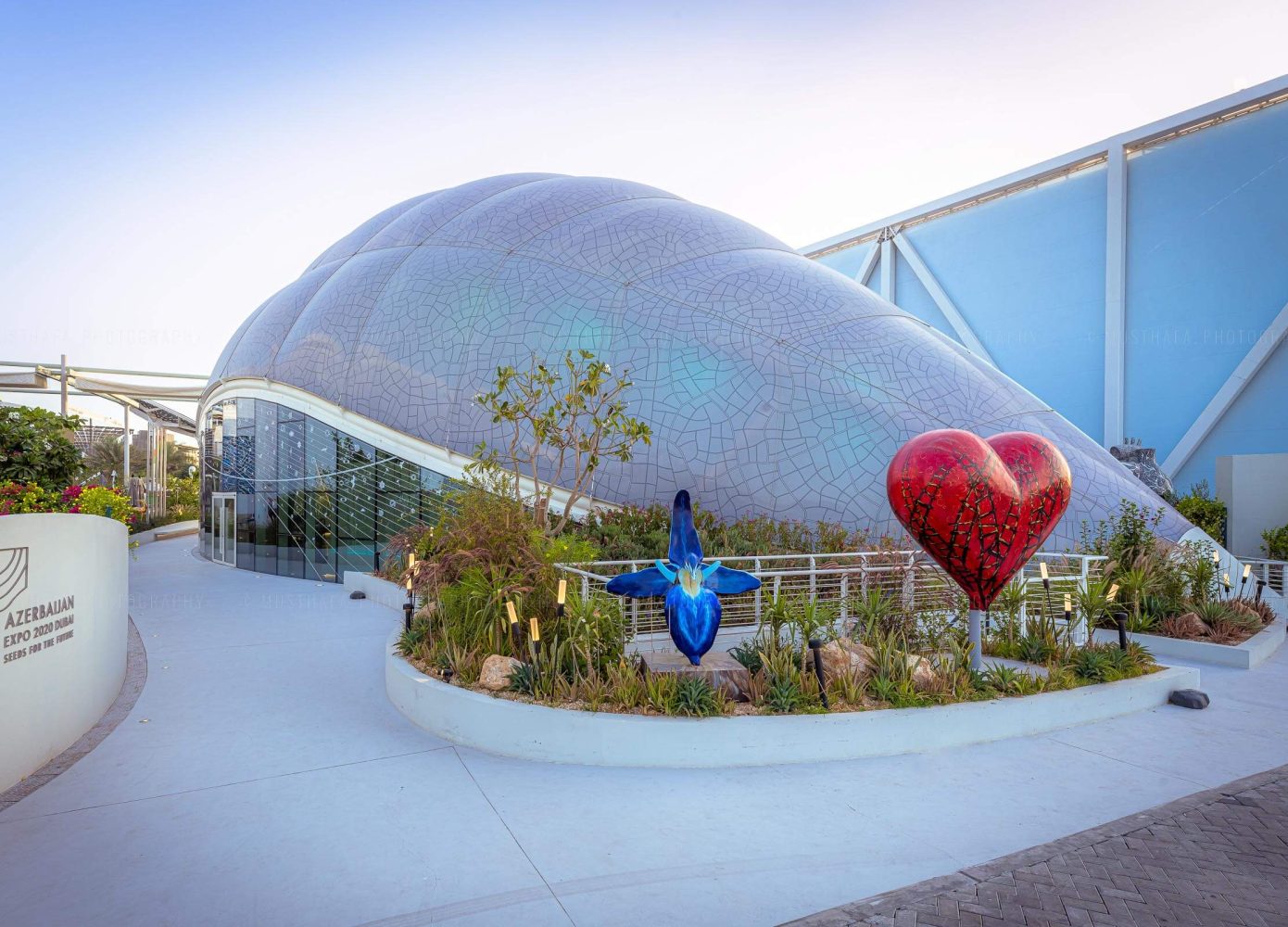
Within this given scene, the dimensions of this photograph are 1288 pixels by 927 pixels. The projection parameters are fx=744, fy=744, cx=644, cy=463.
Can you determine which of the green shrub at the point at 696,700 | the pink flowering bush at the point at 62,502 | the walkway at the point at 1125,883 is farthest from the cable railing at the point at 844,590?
the pink flowering bush at the point at 62,502

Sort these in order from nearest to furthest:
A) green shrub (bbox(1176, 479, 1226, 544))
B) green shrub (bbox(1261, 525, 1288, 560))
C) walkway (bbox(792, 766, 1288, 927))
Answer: walkway (bbox(792, 766, 1288, 927)) → green shrub (bbox(1261, 525, 1288, 560)) → green shrub (bbox(1176, 479, 1226, 544))

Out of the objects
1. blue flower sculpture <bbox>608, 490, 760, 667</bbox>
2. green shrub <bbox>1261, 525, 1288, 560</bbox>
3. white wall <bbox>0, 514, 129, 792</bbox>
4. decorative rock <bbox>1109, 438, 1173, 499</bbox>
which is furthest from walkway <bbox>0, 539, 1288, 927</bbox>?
decorative rock <bbox>1109, 438, 1173, 499</bbox>

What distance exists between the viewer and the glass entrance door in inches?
833

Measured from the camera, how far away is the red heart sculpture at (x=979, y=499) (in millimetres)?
7008

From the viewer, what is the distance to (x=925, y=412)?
14.2 m

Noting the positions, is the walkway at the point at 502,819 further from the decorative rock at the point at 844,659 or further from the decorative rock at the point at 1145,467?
the decorative rock at the point at 1145,467

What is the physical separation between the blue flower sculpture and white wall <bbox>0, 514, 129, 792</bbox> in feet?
14.9

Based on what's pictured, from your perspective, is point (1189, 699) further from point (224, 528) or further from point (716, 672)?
point (224, 528)

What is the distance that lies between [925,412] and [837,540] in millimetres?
4042

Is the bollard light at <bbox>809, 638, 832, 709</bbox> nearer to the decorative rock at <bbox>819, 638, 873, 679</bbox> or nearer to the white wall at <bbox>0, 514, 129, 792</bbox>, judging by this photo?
the decorative rock at <bbox>819, 638, 873, 679</bbox>

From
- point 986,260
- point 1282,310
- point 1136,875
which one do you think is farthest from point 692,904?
point 986,260

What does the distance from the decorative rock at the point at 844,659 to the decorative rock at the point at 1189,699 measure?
3.51 meters

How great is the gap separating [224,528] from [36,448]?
395 inches

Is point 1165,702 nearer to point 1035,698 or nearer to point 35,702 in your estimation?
point 1035,698
